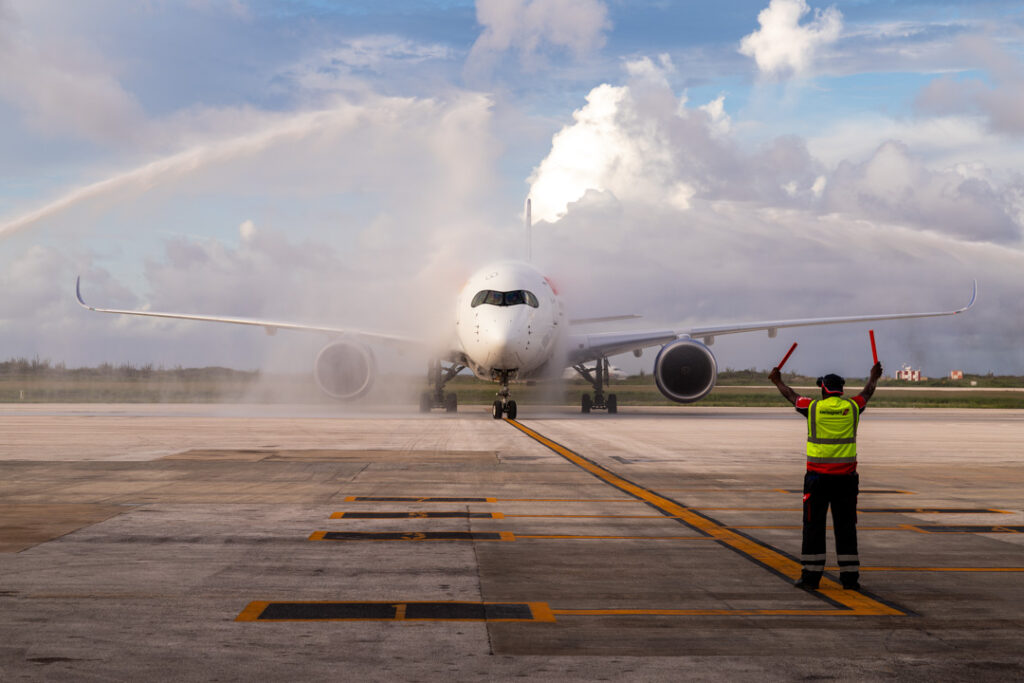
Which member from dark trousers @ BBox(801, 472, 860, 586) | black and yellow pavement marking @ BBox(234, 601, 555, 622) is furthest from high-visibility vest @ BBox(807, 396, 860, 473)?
black and yellow pavement marking @ BBox(234, 601, 555, 622)

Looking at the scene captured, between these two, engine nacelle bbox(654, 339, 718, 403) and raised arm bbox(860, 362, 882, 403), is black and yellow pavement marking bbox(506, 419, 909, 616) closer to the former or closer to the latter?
raised arm bbox(860, 362, 882, 403)

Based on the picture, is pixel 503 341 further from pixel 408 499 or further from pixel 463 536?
pixel 463 536

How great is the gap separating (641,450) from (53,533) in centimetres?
1278

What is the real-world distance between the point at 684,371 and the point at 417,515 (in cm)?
2277

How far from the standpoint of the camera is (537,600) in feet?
21.8

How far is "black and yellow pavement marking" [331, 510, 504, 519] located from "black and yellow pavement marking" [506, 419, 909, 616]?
6.72 feet

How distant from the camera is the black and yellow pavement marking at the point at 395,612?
240 inches

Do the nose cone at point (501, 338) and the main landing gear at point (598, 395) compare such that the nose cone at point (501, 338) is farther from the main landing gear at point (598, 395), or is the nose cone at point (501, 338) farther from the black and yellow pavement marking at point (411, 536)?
the black and yellow pavement marking at point (411, 536)

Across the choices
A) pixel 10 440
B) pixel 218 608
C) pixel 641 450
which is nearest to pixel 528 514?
pixel 218 608

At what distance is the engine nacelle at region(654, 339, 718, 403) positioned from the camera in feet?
106

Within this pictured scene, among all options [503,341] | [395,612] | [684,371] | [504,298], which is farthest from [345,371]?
[395,612]

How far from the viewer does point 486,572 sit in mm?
7590

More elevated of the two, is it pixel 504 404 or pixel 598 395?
pixel 598 395

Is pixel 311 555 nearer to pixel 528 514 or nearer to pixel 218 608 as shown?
pixel 218 608
